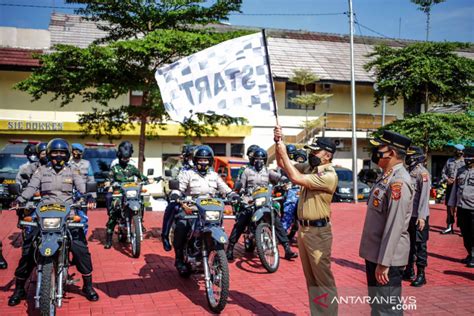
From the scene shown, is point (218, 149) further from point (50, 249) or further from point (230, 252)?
point (50, 249)

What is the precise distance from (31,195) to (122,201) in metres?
2.91

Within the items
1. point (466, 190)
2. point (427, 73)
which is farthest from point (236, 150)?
point (466, 190)

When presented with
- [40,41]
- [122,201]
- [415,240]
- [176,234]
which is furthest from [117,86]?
[40,41]

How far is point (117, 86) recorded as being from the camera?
39.4 ft

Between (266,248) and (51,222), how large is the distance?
343 cm

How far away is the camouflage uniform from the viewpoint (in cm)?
867

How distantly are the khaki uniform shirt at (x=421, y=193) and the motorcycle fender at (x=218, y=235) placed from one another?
2894mm

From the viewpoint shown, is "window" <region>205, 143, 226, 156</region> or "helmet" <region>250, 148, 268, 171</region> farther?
"window" <region>205, 143, 226, 156</region>

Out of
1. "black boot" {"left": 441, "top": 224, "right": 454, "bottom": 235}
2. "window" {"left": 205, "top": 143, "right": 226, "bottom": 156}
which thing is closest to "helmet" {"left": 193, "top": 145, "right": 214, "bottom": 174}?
"black boot" {"left": 441, "top": 224, "right": 454, "bottom": 235}

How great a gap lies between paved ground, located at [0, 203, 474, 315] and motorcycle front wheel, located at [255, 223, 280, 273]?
0.52ft

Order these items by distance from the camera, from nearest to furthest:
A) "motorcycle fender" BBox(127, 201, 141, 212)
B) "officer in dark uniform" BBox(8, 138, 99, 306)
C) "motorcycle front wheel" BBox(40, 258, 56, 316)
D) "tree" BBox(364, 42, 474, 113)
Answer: "motorcycle front wheel" BBox(40, 258, 56, 316) → "officer in dark uniform" BBox(8, 138, 99, 306) → "motorcycle fender" BBox(127, 201, 141, 212) → "tree" BBox(364, 42, 474, 113)

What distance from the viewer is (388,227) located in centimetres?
377

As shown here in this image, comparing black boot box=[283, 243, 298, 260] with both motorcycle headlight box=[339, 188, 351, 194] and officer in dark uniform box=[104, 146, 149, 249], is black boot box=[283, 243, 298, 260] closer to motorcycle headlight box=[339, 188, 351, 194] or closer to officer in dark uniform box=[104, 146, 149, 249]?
officer in dark uniform box=[104, 146, 149, 249]

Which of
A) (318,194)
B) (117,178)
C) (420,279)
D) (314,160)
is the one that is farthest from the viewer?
(117,178)
